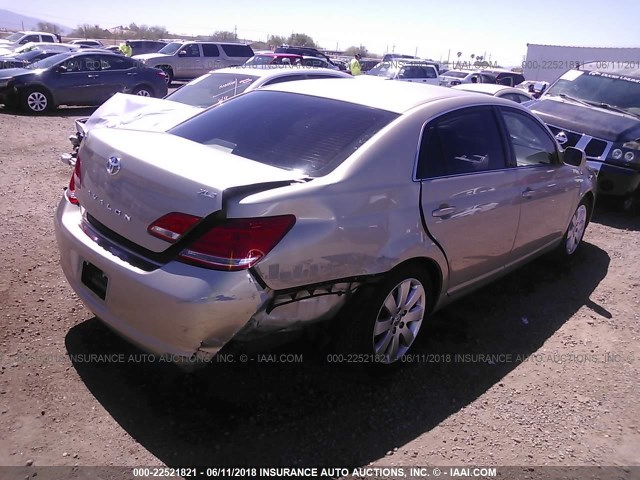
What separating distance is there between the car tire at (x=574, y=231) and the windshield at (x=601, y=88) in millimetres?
3689

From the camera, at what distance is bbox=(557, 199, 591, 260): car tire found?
4.99 meters

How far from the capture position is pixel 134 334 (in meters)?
2.56

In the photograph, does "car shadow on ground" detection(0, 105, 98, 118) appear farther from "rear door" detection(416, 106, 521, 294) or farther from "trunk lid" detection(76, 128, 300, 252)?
"rear door" detection(416, 106, 521, 294)

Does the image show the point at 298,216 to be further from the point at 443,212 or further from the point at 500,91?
the point at 500,91

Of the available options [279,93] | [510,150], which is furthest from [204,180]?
[510,150]

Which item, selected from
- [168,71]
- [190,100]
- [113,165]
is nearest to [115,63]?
[168,71]

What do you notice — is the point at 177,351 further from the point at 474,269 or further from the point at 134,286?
the point at 474,269

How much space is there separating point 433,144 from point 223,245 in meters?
1.53

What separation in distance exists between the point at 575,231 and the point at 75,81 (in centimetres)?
1249

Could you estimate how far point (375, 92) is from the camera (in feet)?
11.3

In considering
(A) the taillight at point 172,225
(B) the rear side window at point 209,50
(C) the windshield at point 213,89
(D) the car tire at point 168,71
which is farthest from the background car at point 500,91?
(D) the car tire at point 168,71

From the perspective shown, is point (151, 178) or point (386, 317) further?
point (386, 317)

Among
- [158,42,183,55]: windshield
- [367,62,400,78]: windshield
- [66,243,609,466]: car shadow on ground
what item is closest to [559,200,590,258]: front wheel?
[66,243,609,466]: car shadow on ground

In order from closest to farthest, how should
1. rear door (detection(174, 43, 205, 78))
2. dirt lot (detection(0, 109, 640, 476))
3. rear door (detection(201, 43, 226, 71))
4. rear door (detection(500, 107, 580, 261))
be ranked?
dirt lot (detection(0, 109, 640, 476)) < rear door (detection(500, 107, 580, 261)) < rear door (detection(174, 43, 205, 78)) < rear door (detection(201, 43, 226, 71))
